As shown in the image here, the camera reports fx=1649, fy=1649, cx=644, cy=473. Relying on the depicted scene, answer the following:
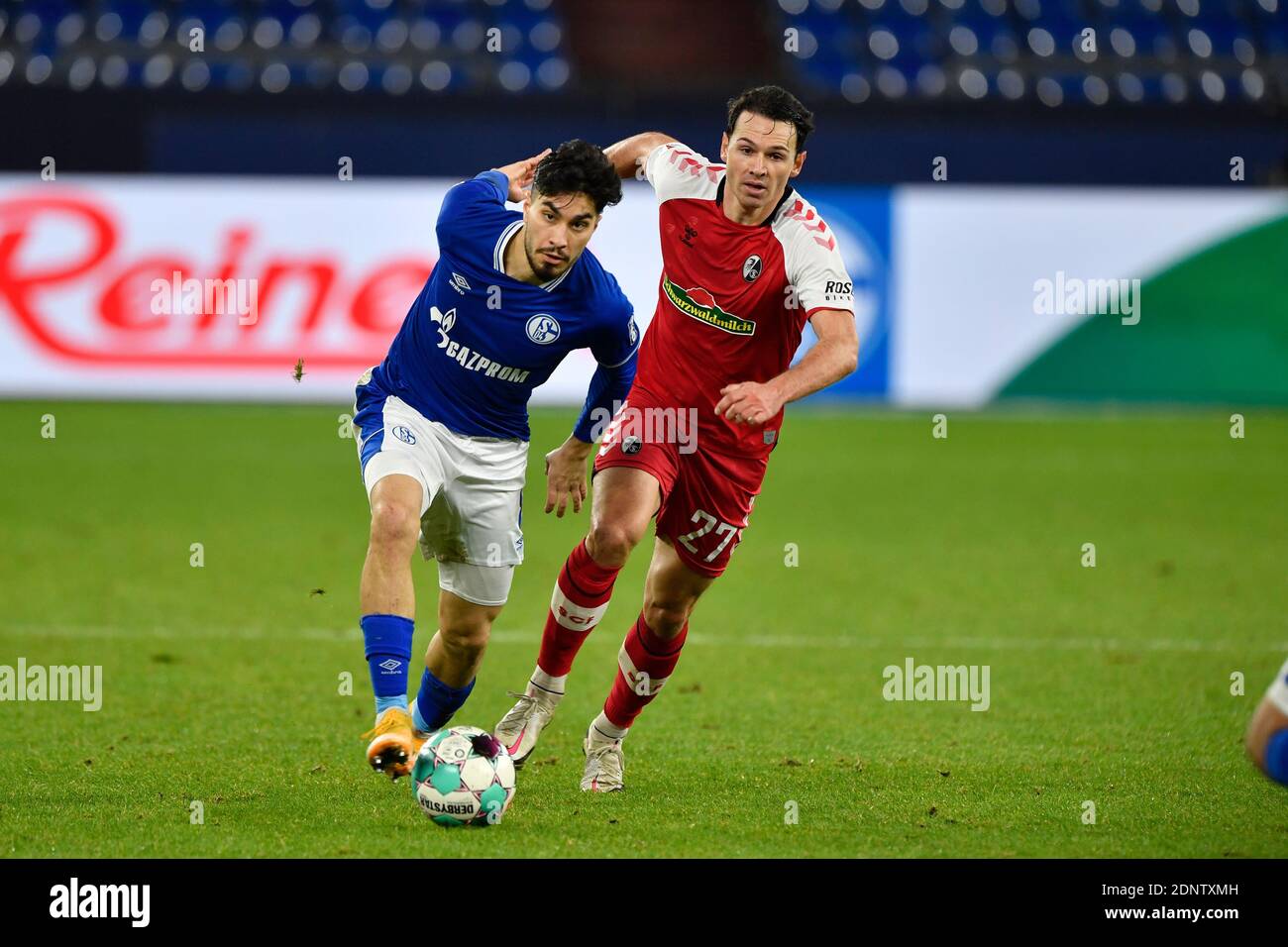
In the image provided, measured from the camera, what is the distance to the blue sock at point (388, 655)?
4953 mm

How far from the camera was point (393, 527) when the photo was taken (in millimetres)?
5082

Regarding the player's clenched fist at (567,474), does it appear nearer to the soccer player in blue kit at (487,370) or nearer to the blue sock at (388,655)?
the soccer player in blue kit at (487,370)

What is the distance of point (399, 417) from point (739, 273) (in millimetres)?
1296

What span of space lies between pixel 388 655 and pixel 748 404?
133 centimetres

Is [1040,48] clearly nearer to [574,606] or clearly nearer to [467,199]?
[467,199]

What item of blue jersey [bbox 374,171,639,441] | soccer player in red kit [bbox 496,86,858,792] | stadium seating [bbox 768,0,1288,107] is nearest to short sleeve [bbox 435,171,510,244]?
blue jersey [bbox 374,171,639,441]

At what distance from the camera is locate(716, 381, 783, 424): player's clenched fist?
5.04 metres

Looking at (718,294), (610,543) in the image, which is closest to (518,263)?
(718,294)

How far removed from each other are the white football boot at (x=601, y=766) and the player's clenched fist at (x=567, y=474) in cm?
81

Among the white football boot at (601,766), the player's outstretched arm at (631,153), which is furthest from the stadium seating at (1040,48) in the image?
the white football boot at (601,766)

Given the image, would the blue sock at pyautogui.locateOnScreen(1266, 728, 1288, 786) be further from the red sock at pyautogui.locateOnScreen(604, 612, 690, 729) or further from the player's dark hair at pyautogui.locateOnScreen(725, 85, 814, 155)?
the player's dark hair at pyautogui.locateOnScreen(725, 85, 814, 155)

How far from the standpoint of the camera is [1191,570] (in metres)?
10.3

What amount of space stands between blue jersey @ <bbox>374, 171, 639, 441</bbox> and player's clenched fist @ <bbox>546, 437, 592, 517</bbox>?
19 cm
